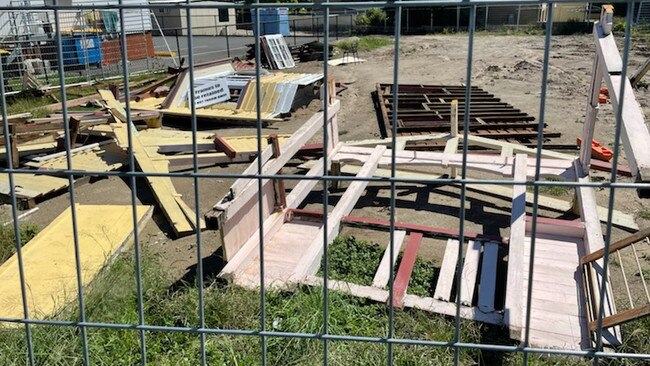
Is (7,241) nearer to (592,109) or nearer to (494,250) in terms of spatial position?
(494,250)

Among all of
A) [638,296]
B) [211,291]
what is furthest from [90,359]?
[638,296]

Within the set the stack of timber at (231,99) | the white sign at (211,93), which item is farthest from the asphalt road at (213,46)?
the white sign at (211,93)

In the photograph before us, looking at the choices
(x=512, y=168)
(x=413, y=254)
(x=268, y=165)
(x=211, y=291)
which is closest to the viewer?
(x=211, y=291)

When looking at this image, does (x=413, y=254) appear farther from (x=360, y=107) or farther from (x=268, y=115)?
(x=360, y=107)

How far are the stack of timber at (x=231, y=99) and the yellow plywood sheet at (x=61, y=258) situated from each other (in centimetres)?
558

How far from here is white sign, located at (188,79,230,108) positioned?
12.8 metres

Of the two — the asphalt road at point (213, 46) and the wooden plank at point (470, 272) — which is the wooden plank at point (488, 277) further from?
the asphalt road at point (213, 46)

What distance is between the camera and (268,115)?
40.5 ft

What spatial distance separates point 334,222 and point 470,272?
1.38 m

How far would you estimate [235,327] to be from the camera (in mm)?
4090

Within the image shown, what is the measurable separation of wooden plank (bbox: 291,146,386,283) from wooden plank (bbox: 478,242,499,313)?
49.1 inches

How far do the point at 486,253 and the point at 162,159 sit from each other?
199 inches

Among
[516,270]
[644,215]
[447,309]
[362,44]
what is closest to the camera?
[447,309]

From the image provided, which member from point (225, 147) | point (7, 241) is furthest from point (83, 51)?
point (7, 241)
